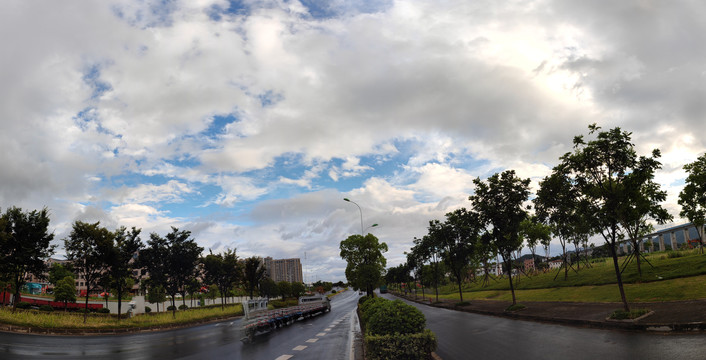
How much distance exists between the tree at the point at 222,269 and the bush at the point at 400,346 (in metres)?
49.4

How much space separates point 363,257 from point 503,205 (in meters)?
16.8

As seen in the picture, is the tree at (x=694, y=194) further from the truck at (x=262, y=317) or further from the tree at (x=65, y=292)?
the tree at (x=65, y=292)

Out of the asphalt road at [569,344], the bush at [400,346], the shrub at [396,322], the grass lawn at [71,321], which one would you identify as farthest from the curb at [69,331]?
the bush at [400,346]

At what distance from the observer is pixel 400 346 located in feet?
34.4

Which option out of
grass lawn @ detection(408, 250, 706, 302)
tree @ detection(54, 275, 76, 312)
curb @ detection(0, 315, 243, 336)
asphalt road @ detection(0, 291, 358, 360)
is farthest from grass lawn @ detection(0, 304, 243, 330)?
grass lawn @ detection(408, 250, 706, 302)

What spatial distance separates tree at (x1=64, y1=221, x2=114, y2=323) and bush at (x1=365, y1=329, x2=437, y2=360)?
3299 centimetres

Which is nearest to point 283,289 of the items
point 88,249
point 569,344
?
point 88,249

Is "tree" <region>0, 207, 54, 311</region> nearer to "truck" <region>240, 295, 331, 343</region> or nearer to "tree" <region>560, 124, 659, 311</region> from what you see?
"truck" <region>240, 295, 331, 343</region>

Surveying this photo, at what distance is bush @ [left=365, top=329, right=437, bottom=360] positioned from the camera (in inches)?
407

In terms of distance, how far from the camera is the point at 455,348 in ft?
51.5

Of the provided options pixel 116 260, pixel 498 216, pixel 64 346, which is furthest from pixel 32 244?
pixel 498 216

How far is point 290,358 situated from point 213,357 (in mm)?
4096

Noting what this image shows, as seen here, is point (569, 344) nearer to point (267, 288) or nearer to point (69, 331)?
point (69, 331)

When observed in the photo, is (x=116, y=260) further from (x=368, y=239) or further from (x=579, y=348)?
(x=579, y=348)
